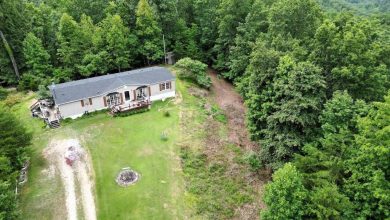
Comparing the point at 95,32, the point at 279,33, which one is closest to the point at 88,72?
the point at 95,32

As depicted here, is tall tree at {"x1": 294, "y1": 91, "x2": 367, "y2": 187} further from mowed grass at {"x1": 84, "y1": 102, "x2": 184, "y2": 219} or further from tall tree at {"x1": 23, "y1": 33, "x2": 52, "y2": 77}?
tall tree at {"x1": 23, "y1": 33, "x2": 52, "y2": 77}

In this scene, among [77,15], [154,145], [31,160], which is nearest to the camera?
[31,160]

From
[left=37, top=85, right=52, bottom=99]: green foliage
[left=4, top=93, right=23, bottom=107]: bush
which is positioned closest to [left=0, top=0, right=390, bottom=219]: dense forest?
[left=4, top=93, right=23, bottom=107]: bush

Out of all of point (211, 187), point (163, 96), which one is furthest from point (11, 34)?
point (211, 187)

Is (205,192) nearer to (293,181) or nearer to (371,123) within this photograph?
(293,181)

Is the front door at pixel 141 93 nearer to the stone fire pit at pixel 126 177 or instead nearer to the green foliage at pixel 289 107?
the stone fire pit at pixel 126 177

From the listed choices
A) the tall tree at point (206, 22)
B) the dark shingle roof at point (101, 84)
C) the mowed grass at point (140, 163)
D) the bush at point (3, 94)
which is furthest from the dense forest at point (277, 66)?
the mowed grass at point (140, 163)
